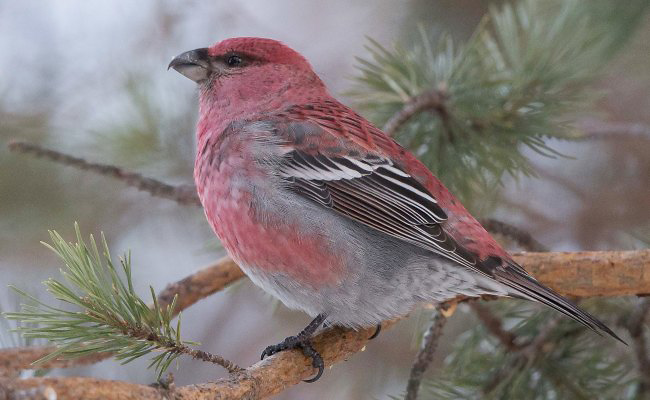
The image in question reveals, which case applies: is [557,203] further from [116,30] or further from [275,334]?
[116,30]

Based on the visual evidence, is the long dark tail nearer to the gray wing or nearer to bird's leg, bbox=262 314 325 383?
the gray wing

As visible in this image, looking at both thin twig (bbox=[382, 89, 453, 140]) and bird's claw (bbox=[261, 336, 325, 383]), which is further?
thin twig (bbox=[382, 89, 453, 140])

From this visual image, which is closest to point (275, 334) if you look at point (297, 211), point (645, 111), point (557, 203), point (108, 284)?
point (557, 203)

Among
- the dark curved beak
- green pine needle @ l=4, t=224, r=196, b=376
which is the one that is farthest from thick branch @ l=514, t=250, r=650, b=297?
the dark curved beak

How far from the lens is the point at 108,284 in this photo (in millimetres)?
1791

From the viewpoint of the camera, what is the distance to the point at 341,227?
2617mm

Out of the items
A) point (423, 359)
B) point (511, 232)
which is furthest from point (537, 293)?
point (511, 232)

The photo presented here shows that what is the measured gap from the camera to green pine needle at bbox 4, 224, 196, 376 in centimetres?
171

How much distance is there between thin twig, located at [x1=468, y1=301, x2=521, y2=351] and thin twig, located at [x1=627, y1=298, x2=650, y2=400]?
15.8 inches

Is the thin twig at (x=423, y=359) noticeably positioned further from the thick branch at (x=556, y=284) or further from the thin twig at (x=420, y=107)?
the thin twig at (x=420, y=107)

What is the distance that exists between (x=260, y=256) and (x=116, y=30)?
8.36 feet

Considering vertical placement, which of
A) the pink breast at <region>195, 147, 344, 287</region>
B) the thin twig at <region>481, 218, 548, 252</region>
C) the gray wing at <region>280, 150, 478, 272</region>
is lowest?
the pink breast at <region>195, 147, 344, 287</region>

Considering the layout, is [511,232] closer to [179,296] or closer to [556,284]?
[556,284]

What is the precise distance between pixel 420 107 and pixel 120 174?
44.1 inches
